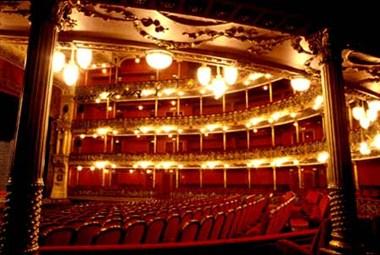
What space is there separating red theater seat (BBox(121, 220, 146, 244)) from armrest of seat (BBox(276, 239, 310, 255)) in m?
1.62

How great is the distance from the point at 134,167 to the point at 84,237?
18.8 m

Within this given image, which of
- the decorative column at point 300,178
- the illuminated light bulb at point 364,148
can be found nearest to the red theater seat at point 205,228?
the illuminated light bulb at point 364,148

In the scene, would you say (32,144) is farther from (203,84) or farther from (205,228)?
(203,84)

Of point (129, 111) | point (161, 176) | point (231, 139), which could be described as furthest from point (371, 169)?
point (129, 111)

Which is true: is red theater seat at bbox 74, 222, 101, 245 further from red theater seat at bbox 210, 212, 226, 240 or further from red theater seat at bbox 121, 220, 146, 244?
red theater seat at bbox 210, 212, 226, 240

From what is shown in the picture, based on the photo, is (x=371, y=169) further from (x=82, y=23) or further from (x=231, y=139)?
(x=82, y=23)

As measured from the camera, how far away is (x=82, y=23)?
423 centimetres

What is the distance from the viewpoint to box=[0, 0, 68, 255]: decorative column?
233 cm

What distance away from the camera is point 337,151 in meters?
3.57

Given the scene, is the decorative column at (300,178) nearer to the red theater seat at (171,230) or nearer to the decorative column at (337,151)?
the decorative column at (337,151)

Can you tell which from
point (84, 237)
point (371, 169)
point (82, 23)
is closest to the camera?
point (84, 237)

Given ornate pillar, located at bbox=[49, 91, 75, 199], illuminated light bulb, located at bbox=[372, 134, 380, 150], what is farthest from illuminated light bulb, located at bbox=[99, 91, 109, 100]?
illuminated light bulb, located at bbox=[372, 134, 380, 150]

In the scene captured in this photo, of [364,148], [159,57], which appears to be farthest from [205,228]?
[364,148]

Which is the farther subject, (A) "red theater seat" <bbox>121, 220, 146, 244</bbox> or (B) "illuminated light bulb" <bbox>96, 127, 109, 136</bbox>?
(B) "illuminated light bulb" <bbox>96, 127, 109, 136</bbox>
